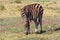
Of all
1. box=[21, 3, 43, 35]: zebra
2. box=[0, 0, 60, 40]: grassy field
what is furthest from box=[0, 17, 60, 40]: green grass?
box=[21, 3, 43, 35]: zebra

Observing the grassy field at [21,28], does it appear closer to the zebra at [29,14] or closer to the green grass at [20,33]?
the green grass at [20,33]

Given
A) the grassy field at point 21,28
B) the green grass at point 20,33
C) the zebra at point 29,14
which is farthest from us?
the zebra at point 29,14

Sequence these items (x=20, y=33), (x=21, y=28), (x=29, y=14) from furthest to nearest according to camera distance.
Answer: (x=21, y=28)
(x=20, y=33)
(x=29, y=14)

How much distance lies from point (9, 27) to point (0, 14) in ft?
17.7

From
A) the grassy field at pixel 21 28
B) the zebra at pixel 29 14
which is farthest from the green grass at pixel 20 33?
the zebra at pixel 29 14

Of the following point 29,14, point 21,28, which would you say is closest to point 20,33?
point 29,14

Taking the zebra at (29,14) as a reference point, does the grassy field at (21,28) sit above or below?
below

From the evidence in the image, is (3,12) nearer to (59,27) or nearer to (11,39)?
(59,27)

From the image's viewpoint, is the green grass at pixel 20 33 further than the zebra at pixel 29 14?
No

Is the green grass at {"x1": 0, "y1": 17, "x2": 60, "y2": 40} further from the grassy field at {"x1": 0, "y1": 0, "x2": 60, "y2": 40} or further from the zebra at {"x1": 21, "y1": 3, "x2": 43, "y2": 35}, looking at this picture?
the zebra at {"x1": 21, "y1": 3, "x2": 43, "y2": 35}

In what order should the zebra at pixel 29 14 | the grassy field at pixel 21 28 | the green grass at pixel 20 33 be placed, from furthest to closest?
1. the zebra at pixel 29 14
2. the grassy field at pixel 21 28
3. the green grass at pixel 20 33

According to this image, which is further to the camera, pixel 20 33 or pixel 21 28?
pixel 21 28

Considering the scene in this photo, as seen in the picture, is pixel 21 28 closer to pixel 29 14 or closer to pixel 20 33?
pixel 20 33

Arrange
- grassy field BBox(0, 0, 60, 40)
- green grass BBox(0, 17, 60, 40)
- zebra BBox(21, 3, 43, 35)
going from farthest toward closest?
zebra BBox(21, 3, 43, 35), grassy field BBox(0, 0, 60, 40), green grass BBox(0, 17, 60, 40)
